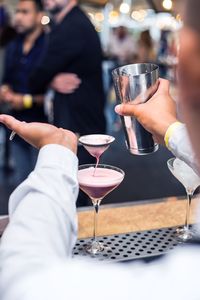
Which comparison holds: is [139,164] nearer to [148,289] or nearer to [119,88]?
[119,88]

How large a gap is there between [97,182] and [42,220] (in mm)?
535

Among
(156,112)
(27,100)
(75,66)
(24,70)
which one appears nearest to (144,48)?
(24,70)

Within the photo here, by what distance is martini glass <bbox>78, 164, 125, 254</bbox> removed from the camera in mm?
1275

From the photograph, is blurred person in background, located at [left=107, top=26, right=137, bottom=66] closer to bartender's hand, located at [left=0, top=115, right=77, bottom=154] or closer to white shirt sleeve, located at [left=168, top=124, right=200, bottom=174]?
white shirt sleeve, located at [left=168, top=124, right=200, bottom=174]

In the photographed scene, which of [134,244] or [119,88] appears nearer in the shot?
[119,88]

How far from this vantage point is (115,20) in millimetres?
11570

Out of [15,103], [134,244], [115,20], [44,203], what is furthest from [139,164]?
[115,20]

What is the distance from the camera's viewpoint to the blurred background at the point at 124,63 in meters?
2.08

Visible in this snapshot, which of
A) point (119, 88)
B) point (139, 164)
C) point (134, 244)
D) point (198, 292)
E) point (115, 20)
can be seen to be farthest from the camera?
point (115, 20)

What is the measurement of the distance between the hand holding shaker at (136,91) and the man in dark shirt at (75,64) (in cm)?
125

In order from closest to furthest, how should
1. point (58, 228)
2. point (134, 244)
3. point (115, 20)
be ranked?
point (58, 228) → point (134, 244) → point (115, 20)

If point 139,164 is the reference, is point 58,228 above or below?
above

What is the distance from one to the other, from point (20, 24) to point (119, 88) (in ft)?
6.58

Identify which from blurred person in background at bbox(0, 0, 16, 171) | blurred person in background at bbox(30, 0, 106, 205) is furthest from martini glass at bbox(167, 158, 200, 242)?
blurred person in background at bbox(0, 0, 16, 171)
